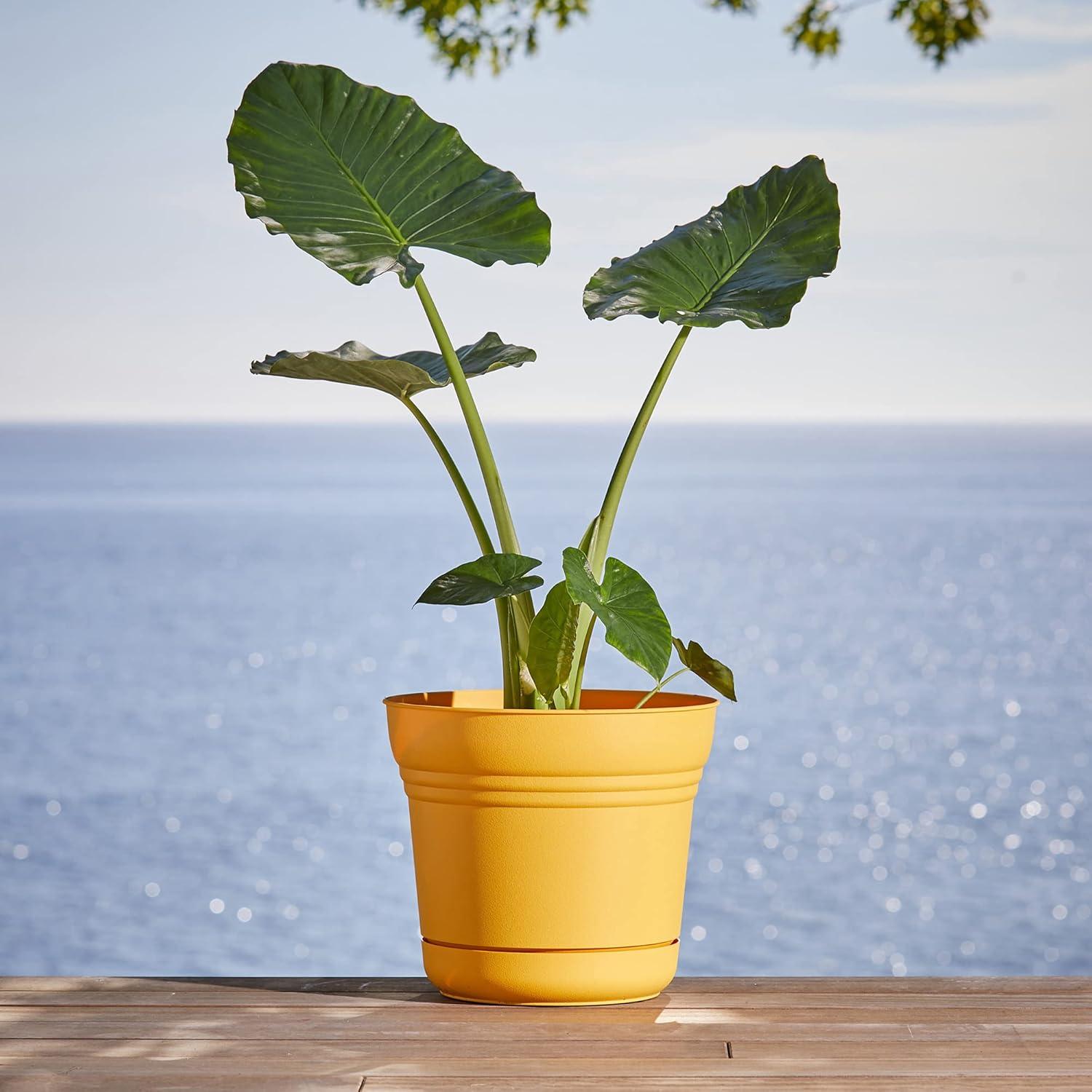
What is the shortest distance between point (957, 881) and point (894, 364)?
9904 millimetres

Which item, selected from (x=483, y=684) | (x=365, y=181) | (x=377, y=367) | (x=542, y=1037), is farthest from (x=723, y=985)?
(x=483, y=684)

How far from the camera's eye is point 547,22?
419 cm

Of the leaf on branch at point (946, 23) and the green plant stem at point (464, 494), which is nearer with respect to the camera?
the green plant stem at point (464, 494)

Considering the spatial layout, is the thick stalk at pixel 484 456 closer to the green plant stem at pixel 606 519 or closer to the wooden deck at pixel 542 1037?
the green plant stem at pixel 606 519

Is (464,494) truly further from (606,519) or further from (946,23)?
(946,23)

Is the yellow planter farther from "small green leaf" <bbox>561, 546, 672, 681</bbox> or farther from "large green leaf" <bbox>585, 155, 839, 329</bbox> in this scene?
"large green leaf" <bbox>585, 155, 839, 329</bbox>

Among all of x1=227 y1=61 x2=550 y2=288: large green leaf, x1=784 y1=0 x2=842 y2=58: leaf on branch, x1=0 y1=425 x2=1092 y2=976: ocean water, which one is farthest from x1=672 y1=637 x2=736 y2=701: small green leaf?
x1=0 y1=425 x2=1092 y2=976: ocean water

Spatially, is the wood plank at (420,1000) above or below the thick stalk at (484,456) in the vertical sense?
below

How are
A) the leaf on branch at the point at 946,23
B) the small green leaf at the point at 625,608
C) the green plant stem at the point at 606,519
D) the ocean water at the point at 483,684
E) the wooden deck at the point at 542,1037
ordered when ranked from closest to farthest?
the wooden deck at the point at 542,1037 < the small green leaf at the point at 625,608 < the green plant stem at the point at 606,519 < the leaf on branch at the point at 946,23 < the ocean water at the point at 483,684

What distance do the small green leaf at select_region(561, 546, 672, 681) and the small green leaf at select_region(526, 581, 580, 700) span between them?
0.02m

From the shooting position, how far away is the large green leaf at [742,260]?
1336 millimetres

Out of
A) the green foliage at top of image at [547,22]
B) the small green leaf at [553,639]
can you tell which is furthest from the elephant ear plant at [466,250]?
the green foliage at top of image at [547,22]

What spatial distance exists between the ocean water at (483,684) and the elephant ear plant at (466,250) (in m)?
9.20

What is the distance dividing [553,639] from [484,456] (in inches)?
7.6
